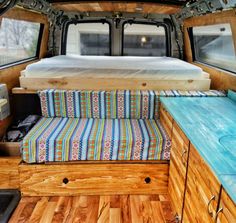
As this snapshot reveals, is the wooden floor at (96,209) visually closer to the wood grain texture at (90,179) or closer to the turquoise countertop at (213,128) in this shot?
the wood grain texture at (90,179)

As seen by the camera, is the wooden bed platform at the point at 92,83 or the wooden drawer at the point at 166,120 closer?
the wooden drawer at the point at 166,120

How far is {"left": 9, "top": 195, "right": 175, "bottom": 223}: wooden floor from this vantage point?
1928 millimetres

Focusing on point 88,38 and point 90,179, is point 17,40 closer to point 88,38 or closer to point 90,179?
point 88,38

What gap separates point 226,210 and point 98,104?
1.72 metres

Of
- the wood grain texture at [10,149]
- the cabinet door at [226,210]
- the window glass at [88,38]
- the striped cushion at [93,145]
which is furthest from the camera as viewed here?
the window glass at [88,38]

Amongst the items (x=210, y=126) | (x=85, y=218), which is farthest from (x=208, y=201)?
(x=85, y=218)

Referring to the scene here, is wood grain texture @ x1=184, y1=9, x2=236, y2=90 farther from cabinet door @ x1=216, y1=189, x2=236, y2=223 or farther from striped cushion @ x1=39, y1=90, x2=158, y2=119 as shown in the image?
cabinet door @ x1=216, y1=189, x2=236, y2=223

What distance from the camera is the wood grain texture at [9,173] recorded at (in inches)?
84.2

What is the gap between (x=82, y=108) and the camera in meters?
2.59

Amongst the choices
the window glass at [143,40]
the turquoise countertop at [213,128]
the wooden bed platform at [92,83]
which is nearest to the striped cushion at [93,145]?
the turquoise countertop at [213,128]

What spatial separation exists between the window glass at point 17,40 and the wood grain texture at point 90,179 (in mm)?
1329

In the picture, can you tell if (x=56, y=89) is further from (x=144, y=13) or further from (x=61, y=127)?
(x=144, y=13)

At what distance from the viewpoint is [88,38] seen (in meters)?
4.42

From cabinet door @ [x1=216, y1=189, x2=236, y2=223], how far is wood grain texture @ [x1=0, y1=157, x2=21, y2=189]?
165 centimetres
